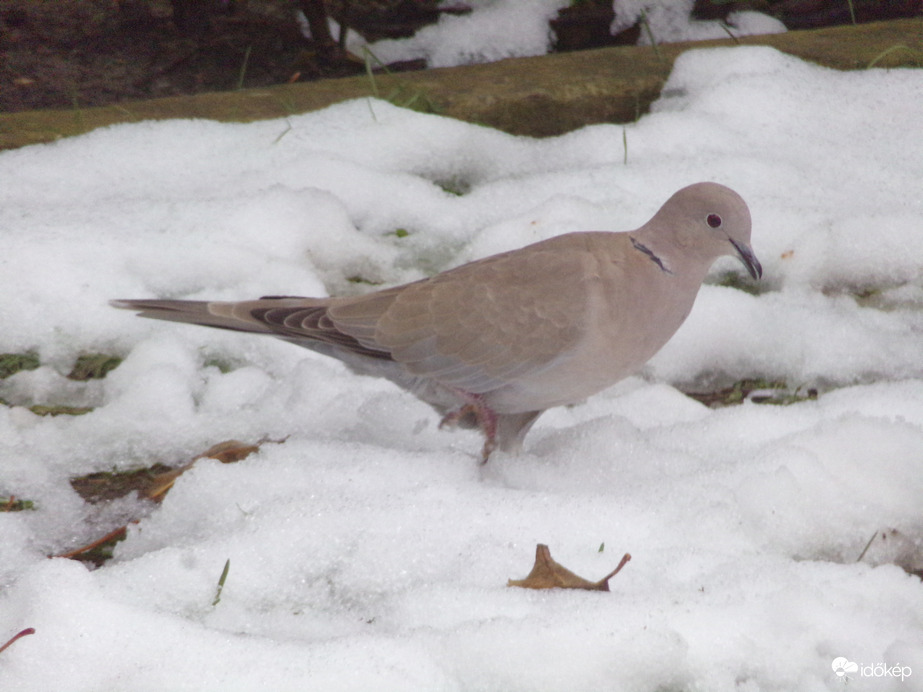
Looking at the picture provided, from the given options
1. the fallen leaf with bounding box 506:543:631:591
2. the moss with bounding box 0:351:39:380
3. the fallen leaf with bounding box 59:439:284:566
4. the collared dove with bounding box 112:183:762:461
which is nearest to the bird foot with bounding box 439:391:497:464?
the collared dove with bounding box 112:183:762:461

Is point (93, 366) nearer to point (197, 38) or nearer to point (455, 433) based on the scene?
point (455, 433)

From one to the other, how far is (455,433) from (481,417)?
0.56ft

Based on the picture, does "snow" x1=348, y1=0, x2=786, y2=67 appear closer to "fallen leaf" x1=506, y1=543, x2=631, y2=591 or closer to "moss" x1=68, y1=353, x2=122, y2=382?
"moss" x1=68, y1=353, x2=122, y2=382

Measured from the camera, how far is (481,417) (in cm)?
224

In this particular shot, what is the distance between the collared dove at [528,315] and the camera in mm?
2080

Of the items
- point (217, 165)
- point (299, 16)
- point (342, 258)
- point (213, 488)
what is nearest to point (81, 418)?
point (213, 488)

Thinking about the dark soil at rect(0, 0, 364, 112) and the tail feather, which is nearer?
the tail feather

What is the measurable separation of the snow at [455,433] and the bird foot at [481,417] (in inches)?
2.5

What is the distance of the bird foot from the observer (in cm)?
222

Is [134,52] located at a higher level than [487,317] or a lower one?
higher

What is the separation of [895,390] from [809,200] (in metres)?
1.01

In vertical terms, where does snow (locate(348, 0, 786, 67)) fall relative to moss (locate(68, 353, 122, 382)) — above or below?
above

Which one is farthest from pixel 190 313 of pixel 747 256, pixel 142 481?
pixel 747 256

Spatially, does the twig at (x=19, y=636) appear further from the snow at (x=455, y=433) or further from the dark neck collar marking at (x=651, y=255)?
A: the dark neck collar marking at (x=651, y=255)
